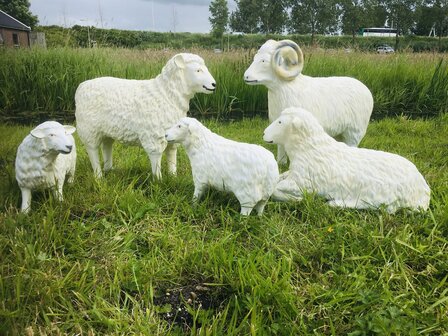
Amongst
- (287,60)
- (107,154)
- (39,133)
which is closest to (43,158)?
(39,133)

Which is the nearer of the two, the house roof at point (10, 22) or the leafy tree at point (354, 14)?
the house roof at point (10, 22)

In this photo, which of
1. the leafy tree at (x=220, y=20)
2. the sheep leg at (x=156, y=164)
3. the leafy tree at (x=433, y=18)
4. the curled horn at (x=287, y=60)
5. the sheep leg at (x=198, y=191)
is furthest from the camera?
the leafy tree at (x=433, y=18)

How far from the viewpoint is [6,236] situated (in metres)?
2.12

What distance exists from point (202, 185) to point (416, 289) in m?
1.47

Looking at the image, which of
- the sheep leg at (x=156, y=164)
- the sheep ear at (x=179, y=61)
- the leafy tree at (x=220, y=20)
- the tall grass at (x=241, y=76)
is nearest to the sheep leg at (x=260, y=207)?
the sheep leg at (x=156, y=164)

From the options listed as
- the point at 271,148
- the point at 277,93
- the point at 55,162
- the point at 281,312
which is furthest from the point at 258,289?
the point at 271,148

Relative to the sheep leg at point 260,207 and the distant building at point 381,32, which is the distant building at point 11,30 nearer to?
the sheep leg at point 260,207

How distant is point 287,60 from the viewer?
3.52m

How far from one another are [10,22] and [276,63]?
2.53 meters

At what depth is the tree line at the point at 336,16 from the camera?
55.4ft

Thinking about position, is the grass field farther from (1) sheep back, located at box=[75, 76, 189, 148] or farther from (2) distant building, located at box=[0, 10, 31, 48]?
(2) distant building, located at box=[0, 10, 31, 48]

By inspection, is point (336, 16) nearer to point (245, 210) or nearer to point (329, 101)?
point (329, 101)

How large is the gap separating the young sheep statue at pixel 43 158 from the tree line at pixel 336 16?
553 inches

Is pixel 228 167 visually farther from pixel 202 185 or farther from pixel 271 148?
pixel 271 148
